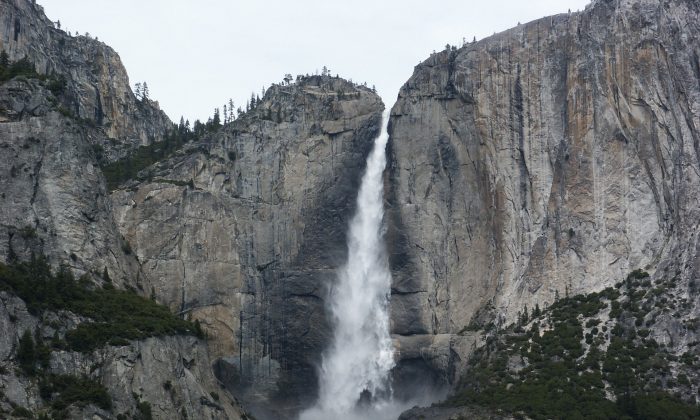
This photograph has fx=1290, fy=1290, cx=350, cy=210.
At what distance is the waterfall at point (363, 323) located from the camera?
11738 centimetres

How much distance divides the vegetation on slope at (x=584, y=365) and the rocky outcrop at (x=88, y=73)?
156ft

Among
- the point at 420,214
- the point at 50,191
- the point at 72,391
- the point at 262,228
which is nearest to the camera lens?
the point at 72,391

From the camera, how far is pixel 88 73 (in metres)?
140

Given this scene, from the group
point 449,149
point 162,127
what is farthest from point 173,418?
point 162,127

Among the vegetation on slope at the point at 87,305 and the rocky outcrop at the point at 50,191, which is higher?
the rocky outcrop at the point at 50,191

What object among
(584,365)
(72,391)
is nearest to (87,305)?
(72,391)

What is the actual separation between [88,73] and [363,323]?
4352cm

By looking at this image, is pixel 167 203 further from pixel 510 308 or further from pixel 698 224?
pixel 698 224

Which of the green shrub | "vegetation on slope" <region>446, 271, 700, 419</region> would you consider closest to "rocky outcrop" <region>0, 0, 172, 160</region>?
the green shrub

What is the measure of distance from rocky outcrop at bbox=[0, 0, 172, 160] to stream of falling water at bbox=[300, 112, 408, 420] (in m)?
26.5

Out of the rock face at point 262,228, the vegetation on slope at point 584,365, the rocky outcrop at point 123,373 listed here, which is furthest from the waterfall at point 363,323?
the rocky outcrop at point 123,373

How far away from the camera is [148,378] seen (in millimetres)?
93938

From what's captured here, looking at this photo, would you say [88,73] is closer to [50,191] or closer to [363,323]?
[50,191]

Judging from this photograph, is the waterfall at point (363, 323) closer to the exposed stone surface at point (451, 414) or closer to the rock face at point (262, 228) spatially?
the rock face at point (262, 228)
